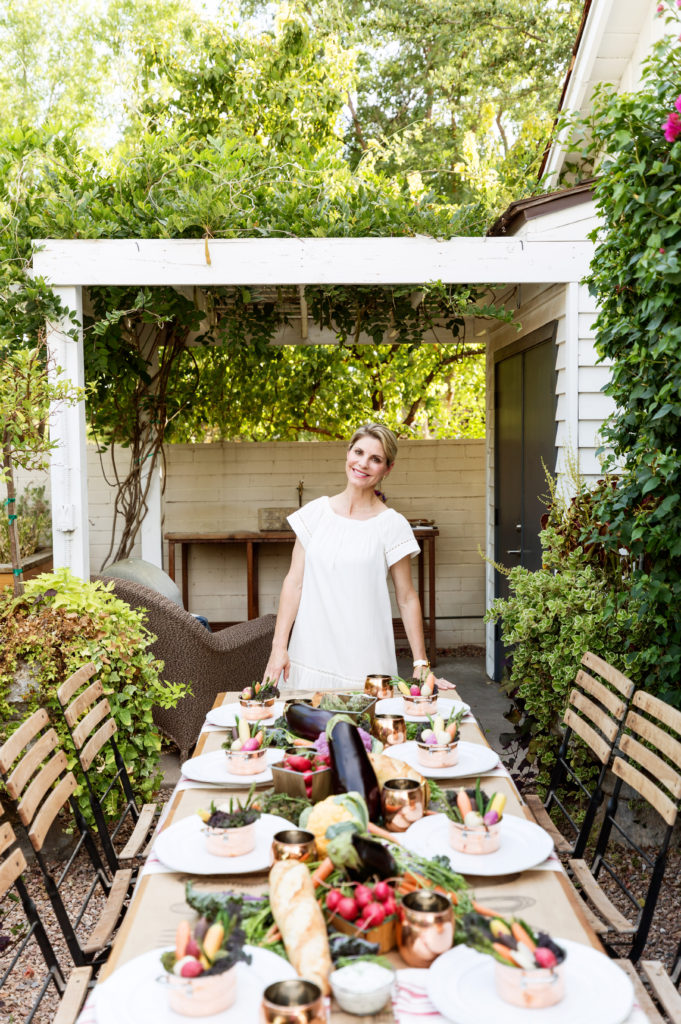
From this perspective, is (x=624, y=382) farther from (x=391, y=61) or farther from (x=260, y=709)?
(x=391, y=61)

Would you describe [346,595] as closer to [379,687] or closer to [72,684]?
[379,687]

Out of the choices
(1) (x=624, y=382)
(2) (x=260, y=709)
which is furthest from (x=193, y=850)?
(1) (x=624, y=382)

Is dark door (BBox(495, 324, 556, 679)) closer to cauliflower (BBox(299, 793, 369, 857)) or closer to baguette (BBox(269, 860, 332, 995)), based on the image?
cauliflower (BBox(299, 793, 369, 857))

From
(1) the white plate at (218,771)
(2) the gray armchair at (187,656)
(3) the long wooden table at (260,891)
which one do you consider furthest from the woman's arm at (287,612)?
(3) the long wooden table at (260,891)

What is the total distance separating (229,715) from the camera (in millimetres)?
2650

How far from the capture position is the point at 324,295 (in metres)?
5.47

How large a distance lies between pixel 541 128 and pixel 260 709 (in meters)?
10.7

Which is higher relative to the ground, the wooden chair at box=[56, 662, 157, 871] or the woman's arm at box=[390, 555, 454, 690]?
the woman's arm at box=[390, 555, 454, 690]

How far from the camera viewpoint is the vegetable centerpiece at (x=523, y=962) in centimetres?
119

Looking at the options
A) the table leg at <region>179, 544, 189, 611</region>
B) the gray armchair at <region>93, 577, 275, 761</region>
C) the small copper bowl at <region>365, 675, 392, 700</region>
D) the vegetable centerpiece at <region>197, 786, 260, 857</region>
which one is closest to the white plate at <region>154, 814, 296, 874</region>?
the vegetable centerpiece at <region>197, 786, 260, 857</region>

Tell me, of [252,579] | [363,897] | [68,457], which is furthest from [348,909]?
[252,579]

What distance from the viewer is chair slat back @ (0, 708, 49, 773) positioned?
6.48 ft

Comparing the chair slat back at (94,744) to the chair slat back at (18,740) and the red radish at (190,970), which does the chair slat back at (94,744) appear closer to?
the chair slat back at (18,740)

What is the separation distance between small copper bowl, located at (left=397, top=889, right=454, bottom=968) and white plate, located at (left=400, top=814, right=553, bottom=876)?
10.0 inches
